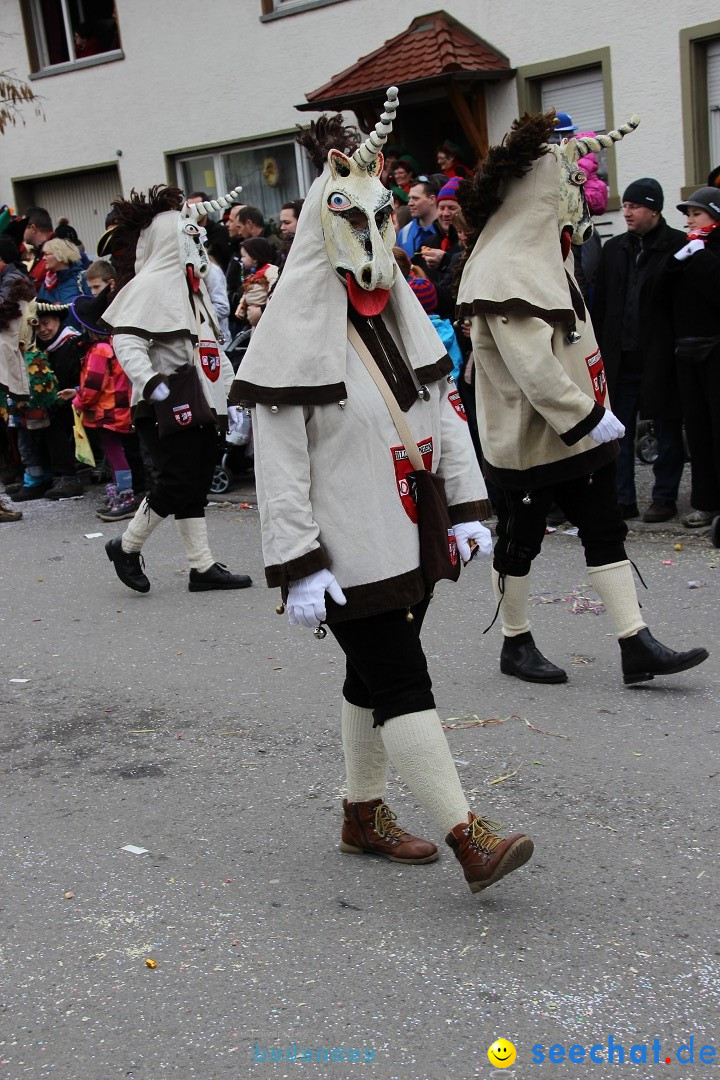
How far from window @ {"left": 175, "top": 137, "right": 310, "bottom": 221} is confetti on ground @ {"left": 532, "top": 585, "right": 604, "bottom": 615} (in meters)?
9.96

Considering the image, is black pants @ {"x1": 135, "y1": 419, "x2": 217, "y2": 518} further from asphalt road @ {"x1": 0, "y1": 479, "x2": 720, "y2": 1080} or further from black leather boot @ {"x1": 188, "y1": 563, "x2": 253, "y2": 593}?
asphalt road @ {"x1": 0, "y1": 479, "x2": 720, "y2": 1080}

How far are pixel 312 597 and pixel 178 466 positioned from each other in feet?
13.2

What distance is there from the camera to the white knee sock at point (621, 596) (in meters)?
5.17

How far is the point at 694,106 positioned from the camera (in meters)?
11.4

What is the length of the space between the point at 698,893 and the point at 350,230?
205 cm

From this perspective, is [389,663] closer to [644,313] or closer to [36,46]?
[644,313]

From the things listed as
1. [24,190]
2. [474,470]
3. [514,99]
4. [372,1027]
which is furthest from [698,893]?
[24,190]

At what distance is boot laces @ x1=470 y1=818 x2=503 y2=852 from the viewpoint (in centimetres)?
346

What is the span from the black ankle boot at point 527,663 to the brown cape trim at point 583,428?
1.01m

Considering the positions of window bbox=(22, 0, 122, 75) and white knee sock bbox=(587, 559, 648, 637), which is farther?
window bbox=(22, 0, 122, 75)

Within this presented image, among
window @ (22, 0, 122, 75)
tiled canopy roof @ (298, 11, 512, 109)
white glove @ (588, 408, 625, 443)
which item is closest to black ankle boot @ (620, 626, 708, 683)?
white glove @ (588, 408, 625, 443)

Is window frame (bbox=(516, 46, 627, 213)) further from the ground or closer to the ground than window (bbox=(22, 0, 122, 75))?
closer to the ground

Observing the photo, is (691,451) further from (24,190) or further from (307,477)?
(24,190)

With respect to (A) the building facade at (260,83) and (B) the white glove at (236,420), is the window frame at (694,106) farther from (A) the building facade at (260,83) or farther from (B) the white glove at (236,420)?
(B) the white glove at (236,420)
